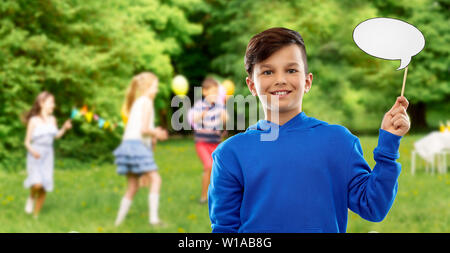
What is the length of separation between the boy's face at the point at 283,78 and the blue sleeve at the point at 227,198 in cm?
19

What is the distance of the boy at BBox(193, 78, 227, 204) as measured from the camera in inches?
207

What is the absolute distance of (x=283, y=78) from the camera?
1.29 metres

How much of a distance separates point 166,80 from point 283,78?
1319 cm

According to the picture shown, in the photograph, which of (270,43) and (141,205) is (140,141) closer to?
(141,205)

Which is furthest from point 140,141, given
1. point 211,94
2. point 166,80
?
point 166,80

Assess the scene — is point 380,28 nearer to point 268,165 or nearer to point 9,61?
point 268,165

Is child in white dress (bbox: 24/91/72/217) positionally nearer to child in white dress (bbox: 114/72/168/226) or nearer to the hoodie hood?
child in white dress (bbox: 114/72/168/226)

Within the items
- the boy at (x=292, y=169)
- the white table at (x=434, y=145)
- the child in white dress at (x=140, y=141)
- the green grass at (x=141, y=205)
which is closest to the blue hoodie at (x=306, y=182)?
the boy at (x=292, y=169)

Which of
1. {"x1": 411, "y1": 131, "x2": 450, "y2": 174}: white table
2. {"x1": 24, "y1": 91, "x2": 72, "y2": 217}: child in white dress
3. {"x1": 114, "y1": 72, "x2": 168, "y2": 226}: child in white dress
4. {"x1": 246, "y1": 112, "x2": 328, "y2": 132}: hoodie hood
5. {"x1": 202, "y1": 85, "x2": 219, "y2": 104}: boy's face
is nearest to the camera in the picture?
{"x1": 246, "y1": 112, "x2": 328, "y2": 132}: hoodie hood

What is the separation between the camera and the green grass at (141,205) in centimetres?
466

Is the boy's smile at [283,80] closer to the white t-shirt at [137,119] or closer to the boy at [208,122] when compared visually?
the white t-shirt at [137,119]

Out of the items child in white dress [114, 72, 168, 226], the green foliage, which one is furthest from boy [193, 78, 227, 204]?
the green foliage

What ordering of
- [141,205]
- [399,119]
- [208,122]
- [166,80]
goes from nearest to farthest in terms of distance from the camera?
[399,119]
[208,122]
[141,205]
[166,80]
